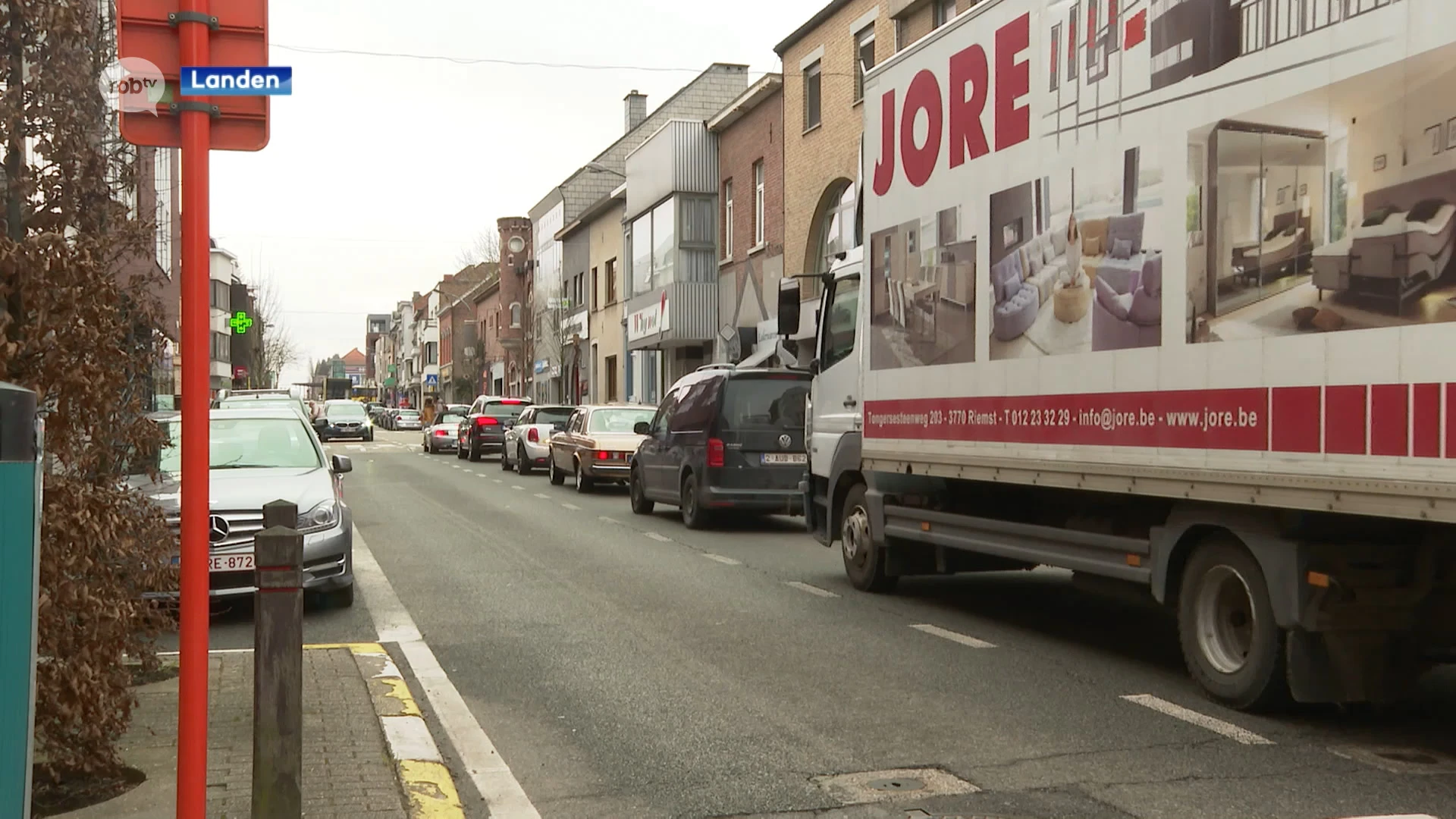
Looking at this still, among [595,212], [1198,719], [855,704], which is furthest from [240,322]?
[595,212]

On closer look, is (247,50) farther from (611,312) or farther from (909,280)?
(611,312)

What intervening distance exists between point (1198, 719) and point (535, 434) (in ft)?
75.9

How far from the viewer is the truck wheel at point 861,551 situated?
10758 millimetres

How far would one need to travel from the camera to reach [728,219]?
3616 centimetres

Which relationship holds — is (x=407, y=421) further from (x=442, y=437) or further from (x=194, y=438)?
(x=194, y=438)

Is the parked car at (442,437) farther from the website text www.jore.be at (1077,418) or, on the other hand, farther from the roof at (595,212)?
the website text www.jore.be at (1077,418)

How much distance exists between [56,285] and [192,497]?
119 cm

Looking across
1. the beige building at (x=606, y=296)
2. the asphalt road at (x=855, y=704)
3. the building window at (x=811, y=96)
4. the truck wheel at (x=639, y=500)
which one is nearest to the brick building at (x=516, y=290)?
the beige building at (x=606, y=296)

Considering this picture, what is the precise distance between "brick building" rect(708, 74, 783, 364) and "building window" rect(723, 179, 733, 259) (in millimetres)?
19

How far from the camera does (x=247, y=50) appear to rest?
4250 mm

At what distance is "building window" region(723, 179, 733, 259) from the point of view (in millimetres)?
35969

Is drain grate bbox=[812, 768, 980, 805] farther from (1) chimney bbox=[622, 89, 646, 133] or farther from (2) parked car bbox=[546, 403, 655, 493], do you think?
(1) chimney bbox=[622, 89, 646, 133]

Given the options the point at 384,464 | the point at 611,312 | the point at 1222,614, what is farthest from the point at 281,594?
the point at 611,312

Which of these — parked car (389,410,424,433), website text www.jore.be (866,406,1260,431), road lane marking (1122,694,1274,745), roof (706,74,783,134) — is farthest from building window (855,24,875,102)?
parked car (389,410,424,433)
